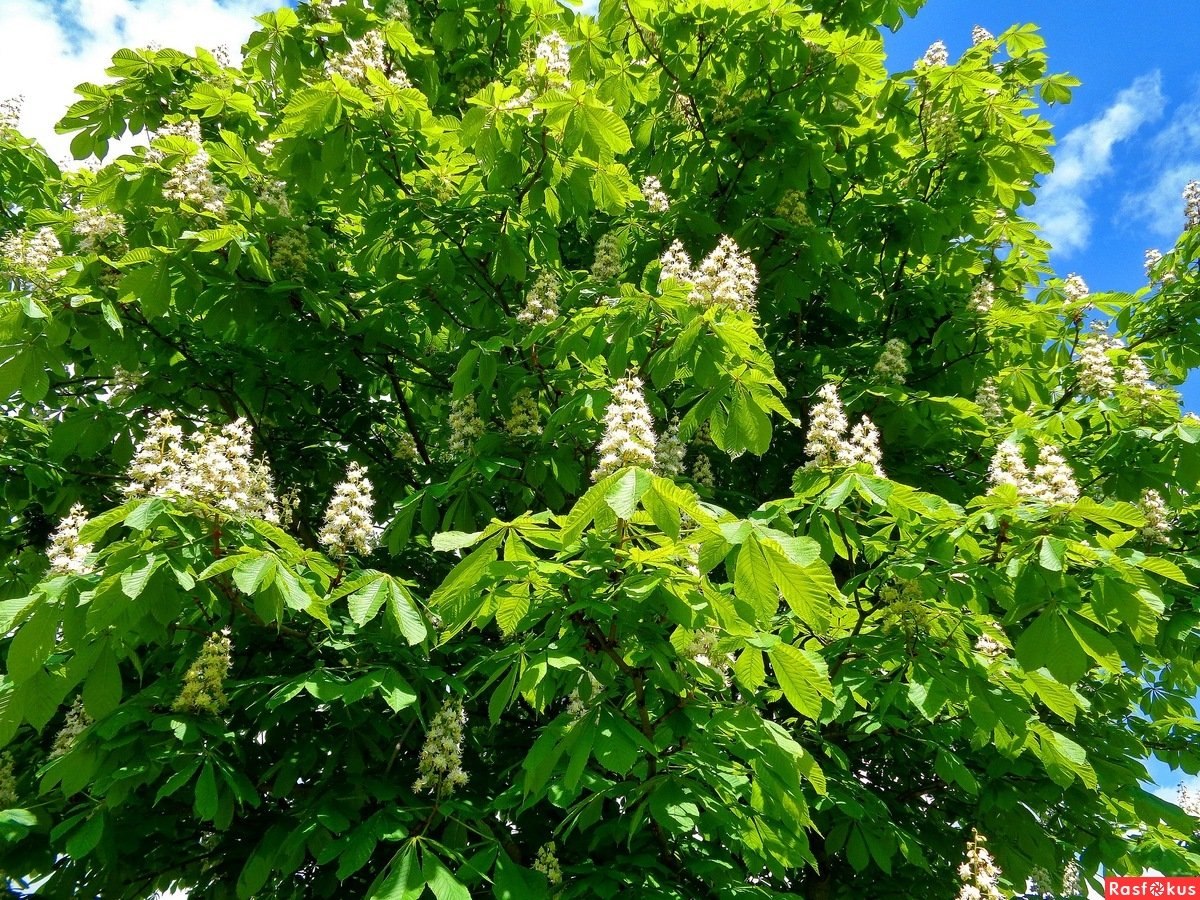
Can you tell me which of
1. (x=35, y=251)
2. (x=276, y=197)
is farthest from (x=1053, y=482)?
(x=35, y=251)

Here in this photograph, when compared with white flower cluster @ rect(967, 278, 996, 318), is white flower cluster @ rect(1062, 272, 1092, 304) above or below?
above

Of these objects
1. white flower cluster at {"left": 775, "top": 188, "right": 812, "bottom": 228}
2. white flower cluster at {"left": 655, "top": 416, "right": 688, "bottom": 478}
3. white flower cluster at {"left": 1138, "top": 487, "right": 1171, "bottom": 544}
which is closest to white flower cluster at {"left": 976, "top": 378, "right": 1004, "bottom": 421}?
white flower cluster at {"left": 1138, "top": 487, "right": 1171, "bottom": 544}

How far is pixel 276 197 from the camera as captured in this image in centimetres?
438

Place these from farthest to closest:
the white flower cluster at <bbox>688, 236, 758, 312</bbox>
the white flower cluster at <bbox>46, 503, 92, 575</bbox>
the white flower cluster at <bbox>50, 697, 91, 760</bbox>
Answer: the white flower cluster at <bbox>50, 697, 91, 760</bbox>, the white flower cluster at <bbox>688, 236, 758, 312</bbox>, the white flower cluster at <bbox>46, 503, 92, 575</bbox>

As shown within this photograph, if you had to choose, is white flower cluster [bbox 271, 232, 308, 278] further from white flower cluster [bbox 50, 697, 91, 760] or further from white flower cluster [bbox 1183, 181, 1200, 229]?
white flower cluster [bbox 1183, 181, 1200, 229]

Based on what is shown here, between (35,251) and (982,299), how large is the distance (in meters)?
4.92

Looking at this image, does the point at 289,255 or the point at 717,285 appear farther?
the point at 289,255

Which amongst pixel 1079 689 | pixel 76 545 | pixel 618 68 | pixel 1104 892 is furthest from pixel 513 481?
pixel 1104 892

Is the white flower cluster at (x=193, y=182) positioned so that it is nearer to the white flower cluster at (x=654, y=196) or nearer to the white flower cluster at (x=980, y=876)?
the white flower cluster at (x=654, y=196)

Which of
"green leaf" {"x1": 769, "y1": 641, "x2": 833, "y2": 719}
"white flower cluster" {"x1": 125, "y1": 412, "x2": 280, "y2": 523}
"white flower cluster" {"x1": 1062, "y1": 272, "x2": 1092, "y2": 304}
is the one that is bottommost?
"green leaf" {"x1": 769, "y1": 641, "x2": 833, "y2": 719}

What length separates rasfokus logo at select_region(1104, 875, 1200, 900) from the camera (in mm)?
3975

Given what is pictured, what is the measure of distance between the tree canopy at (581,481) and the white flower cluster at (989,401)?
73 millimetres

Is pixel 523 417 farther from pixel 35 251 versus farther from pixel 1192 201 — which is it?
pixel 1192 201

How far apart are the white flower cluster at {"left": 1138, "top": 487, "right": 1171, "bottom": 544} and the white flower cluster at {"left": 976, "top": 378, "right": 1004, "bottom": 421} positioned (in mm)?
831
